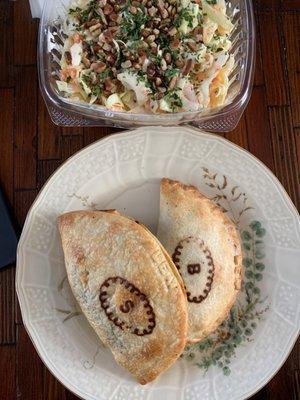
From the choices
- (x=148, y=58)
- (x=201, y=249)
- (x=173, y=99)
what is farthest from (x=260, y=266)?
(x=148, y=58)

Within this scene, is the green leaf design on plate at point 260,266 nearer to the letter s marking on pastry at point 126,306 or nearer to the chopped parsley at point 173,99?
the letter s marking on pastry at point 126,306

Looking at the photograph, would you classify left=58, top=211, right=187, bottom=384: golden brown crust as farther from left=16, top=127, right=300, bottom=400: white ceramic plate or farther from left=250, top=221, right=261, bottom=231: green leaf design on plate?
left=250, top=221, right=261, bottom=231: green leaf design on plate

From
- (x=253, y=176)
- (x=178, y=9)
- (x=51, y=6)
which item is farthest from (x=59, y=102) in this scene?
(x=253, y=176)

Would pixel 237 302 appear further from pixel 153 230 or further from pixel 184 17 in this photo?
pixel 184 17

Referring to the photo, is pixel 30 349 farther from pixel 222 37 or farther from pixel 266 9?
pixel 266 9

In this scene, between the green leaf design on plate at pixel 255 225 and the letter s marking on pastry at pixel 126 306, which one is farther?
the green leaf design on plate at pixel 255 225

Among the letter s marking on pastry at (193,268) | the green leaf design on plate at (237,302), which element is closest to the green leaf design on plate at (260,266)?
the green leaf design on plate at (237,302)
